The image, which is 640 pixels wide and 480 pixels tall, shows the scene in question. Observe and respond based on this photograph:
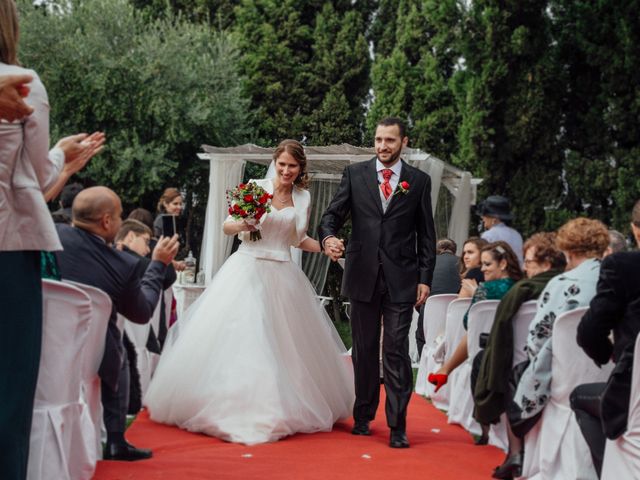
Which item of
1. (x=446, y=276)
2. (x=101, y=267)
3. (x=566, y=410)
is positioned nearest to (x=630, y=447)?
(x=566, y=410)

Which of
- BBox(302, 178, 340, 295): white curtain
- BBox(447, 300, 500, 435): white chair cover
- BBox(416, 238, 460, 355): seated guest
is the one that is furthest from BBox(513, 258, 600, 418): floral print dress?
BBox(302, 178, 340, 295): white curtain

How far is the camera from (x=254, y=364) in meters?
5.83

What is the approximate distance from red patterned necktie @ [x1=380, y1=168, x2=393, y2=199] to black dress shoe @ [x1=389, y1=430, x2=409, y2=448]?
4.87ft

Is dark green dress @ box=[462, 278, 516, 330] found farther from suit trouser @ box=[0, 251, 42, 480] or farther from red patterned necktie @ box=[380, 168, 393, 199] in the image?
A: suit trouser @ box=[0, 251, 42, 480]

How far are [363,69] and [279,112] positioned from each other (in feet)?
8.48

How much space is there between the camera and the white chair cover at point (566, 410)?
4172 millimetres

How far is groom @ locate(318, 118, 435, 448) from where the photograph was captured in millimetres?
5898

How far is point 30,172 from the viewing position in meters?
2.81

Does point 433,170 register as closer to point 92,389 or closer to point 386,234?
point 386,234

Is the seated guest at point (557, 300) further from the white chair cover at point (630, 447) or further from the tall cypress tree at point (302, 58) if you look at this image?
the tall cypress tree at point (302, 58)

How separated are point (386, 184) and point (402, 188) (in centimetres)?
14

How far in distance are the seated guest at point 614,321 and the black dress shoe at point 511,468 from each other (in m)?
1.08

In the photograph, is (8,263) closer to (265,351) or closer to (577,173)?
(265,351)

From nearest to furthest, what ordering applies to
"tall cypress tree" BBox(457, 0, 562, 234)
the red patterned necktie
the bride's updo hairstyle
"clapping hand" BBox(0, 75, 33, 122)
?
"clapping hand" BBox(0, 75, 33, 122) < the red patterned necktie < the bride's updo hairstyle < "tall cypress tree" BBox(457, 0, 562, 234)
